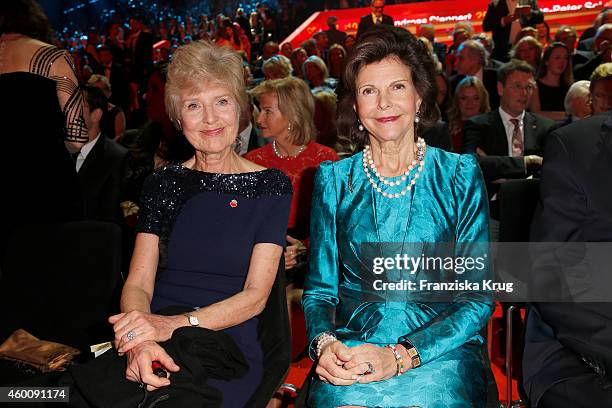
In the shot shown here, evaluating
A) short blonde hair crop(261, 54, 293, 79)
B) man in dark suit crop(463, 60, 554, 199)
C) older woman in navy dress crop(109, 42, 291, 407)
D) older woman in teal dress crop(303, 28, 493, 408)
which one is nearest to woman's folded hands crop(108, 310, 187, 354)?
older woman in navy dress crop(109, 42, 291, 407)

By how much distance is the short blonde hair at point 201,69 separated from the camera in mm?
2520

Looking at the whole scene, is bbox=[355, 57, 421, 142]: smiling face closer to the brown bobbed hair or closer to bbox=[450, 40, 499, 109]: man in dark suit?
Answer: the brown bobbed hair

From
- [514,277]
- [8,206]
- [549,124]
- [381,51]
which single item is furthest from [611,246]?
[549,124]

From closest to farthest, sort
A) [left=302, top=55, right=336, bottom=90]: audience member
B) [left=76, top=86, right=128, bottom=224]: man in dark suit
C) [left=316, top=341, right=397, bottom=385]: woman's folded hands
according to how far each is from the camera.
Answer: [left=316, top=341, right=397, bottom=385]: woman's folded hands, [left=76, top=86, right=128, bottom=224]: man in dark suit, [left=302, top=55, right=336, bottom=90]: audience member

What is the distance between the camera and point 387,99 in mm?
2391

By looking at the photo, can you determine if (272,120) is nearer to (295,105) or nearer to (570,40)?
(295,105)

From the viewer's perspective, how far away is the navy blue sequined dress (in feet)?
8.02

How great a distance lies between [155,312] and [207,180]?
53 cm

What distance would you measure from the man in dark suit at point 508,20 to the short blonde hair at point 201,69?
25.0 feet

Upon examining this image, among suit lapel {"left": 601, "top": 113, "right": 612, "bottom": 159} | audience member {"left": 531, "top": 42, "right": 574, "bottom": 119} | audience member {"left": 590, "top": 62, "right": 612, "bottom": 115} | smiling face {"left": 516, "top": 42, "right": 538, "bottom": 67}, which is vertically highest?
smiling face {"left": 516, "top": 42, "right": 538, "bottom": 67}

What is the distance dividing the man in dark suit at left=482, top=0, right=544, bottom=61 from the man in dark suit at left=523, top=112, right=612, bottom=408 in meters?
7.62

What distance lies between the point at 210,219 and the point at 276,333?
1.60ft

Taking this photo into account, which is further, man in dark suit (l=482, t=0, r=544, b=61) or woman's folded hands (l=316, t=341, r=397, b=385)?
man in dark suit (l=482, t=0, r=544, b=61)

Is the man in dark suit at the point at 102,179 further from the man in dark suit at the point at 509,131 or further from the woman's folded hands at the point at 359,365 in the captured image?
the man in dark suit at the point at 509,131
